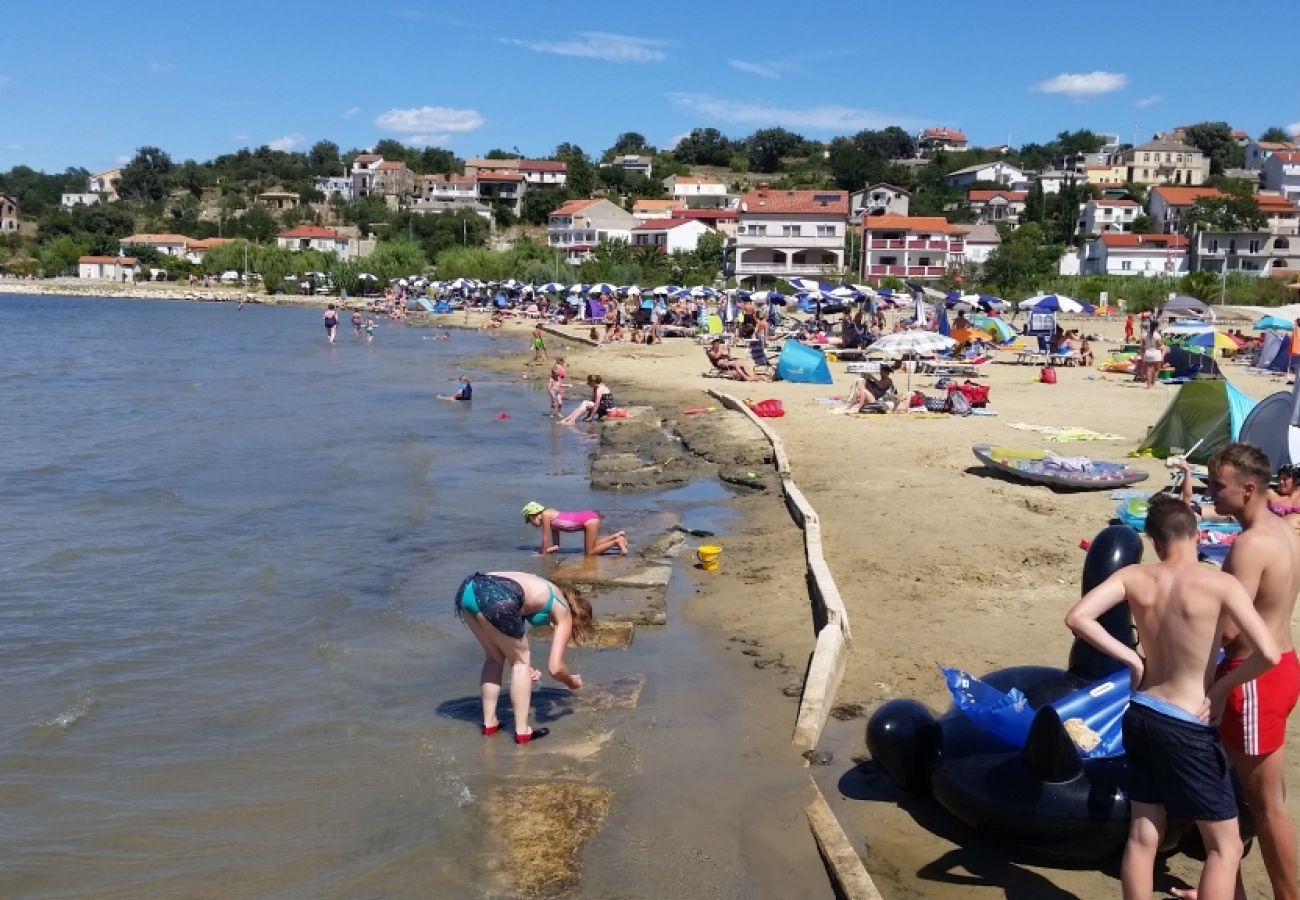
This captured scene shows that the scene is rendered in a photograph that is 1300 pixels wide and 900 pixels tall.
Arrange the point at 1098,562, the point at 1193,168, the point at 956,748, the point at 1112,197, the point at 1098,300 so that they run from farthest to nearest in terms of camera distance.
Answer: the point at 1193,168
the point at 1112,197
the point at 1098,300
the point at 1098,562
the point at 956,748

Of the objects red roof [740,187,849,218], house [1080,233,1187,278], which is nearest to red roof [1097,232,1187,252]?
house [1080,233,1187,278]

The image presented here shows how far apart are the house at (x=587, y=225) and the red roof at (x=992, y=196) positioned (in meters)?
35.6

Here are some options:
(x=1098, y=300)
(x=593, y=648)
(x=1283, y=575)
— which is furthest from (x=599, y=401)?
(x=1098, y=300)

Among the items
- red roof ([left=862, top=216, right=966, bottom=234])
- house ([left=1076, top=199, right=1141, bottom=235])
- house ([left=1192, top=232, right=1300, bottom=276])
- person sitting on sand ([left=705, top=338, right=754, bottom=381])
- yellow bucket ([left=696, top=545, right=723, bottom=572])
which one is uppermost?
house ([left=1076, top=199, right=1141, bottom=235])

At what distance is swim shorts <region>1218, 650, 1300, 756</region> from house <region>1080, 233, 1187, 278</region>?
78092mm

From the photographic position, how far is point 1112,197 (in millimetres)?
101750

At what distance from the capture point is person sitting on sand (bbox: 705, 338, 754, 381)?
2566cm

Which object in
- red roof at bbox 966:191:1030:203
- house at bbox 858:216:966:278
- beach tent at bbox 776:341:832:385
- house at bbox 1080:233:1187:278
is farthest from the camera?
red roof at bbox 966:191:1030:203

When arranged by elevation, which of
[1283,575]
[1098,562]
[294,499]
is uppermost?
[1283,575]

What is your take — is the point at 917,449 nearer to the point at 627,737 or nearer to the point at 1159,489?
the point at 1159,489

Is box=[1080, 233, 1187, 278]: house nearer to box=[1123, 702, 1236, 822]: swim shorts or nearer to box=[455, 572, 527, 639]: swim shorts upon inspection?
box=[455, 572, 527, 639]: swim shorts

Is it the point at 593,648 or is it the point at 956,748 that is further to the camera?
the point at 593,648

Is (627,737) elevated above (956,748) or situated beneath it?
situated beneath

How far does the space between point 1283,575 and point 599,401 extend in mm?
17976
